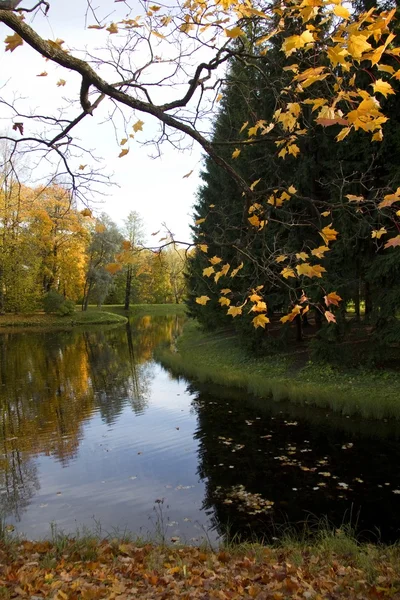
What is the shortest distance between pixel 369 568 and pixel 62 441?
7.62 meters

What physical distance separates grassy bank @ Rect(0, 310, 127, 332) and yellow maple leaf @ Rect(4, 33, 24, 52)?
3809 centimetres

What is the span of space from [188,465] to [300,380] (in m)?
5.73

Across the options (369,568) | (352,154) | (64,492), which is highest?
(352,154)

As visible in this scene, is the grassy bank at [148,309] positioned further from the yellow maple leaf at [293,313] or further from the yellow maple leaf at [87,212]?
the yellow maple leaf at [293,313]

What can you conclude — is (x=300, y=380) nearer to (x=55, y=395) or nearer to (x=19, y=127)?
(x=55, y=395)

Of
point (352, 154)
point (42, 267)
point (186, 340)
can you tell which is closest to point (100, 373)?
point (186, 340)

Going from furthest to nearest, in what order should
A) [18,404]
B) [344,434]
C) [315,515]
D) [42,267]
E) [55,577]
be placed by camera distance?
[42,267] < [18,404] < [344,434] < [315,515] < [55,577]

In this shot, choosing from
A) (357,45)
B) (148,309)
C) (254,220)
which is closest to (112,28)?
(254,220)

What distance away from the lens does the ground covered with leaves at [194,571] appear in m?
3.81

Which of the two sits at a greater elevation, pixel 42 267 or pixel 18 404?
pixel 42 267

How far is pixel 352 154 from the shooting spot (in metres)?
12.6

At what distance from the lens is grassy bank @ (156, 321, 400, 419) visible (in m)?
11.1

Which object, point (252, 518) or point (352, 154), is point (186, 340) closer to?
point (352, 154)

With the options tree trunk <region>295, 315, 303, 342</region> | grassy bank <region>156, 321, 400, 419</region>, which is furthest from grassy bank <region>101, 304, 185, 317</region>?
tree trunk <region>295, 315, 303, 342</region>
